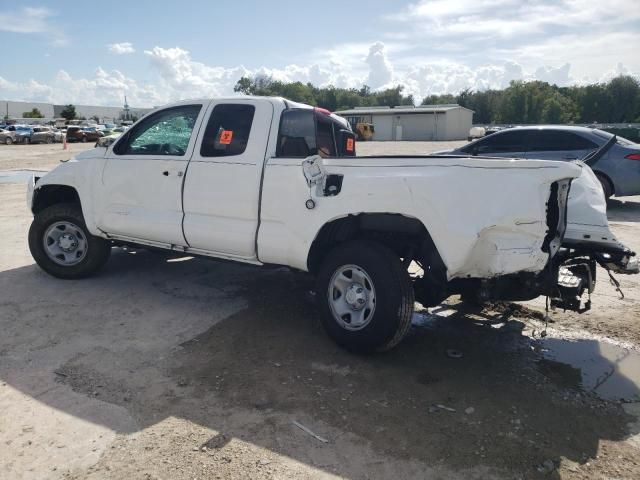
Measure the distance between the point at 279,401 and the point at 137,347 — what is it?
56.8 inches

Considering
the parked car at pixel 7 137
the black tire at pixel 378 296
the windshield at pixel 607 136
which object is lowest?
the black tire at pixel 378 296

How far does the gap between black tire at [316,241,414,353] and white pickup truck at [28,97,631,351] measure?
0.01 meters

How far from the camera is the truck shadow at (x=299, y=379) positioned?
297cm

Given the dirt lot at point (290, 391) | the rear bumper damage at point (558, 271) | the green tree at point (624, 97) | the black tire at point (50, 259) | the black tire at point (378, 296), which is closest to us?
the dirt lot at point (290, 391)

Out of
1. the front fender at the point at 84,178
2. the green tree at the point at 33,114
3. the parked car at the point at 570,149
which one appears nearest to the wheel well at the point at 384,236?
the front fender at the point at 84,178

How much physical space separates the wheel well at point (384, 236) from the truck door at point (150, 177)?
4.96 feet

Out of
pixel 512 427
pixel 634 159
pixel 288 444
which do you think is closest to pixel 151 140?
pixel 288 444

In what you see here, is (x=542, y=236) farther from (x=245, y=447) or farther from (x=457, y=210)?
(x=245, y=447)

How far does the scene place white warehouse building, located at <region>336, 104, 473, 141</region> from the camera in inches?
2317

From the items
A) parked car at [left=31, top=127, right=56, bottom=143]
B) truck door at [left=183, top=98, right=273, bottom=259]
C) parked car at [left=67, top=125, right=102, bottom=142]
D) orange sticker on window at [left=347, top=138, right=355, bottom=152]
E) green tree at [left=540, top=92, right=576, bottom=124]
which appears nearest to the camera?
truck door at [left=183, top=98, right=273, bottom=259]

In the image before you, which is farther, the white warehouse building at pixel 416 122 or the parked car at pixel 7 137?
the white warehouse building at pixel 416 122

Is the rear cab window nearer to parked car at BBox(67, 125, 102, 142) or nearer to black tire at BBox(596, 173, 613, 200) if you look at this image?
black tire at BBox(596, 173, 613, 200)

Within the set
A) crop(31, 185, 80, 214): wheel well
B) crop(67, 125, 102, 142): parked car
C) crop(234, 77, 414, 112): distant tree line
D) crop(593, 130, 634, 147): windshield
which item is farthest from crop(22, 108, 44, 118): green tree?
crop(593, 130, 634, 147): windshield

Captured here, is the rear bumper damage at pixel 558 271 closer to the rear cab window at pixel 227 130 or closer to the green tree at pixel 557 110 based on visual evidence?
the rear cab window at pixel 227 130
